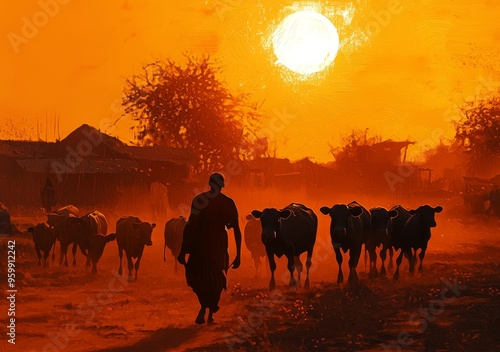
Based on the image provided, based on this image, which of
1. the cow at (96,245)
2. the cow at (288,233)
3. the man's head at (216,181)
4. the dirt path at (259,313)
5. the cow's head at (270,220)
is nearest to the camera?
the dirt path at (259,313)

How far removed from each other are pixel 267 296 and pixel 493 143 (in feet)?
140

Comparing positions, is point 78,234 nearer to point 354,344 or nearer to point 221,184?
point 221,184

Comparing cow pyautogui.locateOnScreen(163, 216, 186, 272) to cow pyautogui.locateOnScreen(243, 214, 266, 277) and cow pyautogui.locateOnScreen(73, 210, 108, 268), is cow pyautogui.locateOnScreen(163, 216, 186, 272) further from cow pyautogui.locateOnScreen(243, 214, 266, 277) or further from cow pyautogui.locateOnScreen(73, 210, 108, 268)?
cow pyautogui.locateOnScreen(73, 210, 108, 268)

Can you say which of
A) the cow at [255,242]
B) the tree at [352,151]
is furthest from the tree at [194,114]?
the cow at [255,242]

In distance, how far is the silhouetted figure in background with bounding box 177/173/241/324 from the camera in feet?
44.8

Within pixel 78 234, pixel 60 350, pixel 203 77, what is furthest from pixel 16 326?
pixel 203 77

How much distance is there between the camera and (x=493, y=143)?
55781 millimetres

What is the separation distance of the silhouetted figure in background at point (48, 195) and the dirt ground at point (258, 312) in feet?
51.6

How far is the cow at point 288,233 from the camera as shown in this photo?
1778 cm

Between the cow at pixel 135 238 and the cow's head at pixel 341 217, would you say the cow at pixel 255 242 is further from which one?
the cow's head at pixel 341 217

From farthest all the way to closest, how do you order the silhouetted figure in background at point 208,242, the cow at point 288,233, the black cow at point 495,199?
the black cow at point 495,199, the cow at point 288,233, the silhouetted figure in background at point 208,242

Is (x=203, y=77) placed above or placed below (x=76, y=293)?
above

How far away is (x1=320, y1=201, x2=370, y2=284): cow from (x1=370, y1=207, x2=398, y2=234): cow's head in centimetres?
72

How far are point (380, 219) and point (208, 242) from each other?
8.63 metres
